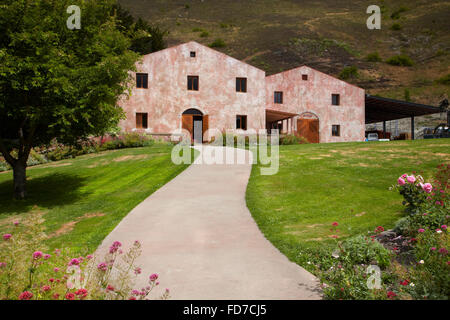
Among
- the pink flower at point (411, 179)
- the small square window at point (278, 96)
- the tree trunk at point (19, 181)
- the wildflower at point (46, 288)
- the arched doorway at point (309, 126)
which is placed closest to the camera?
the wildflower at point (46, 288)

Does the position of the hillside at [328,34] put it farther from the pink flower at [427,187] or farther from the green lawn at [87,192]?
the pink flower at [427,187]

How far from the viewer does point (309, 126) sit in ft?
117

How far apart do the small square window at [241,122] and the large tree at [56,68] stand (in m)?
18.3

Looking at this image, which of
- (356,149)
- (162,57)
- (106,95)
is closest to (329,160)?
(356,149)

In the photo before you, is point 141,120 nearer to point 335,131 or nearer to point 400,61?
point 335,131

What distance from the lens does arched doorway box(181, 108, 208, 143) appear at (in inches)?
1224

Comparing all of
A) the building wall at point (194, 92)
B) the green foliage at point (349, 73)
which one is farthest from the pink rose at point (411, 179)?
the green foliage at point (349, 73)

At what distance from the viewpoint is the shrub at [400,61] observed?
7969 centimetres

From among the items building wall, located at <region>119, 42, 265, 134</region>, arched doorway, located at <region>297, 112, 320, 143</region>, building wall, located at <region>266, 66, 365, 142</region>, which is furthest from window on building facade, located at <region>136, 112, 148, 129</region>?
arched doorway, located at <region>297, 112, 320, 143</region>

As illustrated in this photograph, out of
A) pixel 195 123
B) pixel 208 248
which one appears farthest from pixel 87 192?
pixel 195 123

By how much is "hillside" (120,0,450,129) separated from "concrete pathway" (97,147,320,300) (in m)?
61.9

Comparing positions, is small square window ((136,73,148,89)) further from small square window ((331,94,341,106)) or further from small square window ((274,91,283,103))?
small square window ((331,94,341,106))

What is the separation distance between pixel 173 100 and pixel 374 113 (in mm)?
24327

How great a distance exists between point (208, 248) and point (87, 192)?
31.0ft
